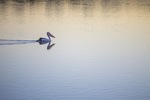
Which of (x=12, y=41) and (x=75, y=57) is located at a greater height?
(x=12, y=41)

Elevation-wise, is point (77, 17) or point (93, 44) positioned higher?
point (77, 17)

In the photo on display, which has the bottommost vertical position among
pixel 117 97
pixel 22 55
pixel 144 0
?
pixel 117 97

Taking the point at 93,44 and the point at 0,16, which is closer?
the point at 93,44

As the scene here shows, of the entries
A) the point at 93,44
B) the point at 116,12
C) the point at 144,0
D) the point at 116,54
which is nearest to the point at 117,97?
the point at 116,54

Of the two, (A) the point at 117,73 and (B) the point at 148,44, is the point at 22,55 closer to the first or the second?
(A) the point at 117,73

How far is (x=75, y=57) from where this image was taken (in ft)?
53.2

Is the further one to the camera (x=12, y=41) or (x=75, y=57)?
(x=12, y=41)

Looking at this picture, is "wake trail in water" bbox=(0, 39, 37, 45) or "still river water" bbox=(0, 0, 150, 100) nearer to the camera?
"still river water" bbox=(0, 0, 150, 100)

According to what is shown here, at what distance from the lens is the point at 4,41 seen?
1909 centimetres

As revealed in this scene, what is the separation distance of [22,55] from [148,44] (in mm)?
5557

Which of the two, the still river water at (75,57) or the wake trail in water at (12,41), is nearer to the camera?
the still river water at (75,57)

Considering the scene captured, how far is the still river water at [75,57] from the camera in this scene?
12.1 m

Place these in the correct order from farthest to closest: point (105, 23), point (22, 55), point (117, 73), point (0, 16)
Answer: point (0, 16) < point (105, 23) < point (22, 55) < point (117, 73)

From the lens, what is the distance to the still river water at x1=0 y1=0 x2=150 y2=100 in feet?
39.8
